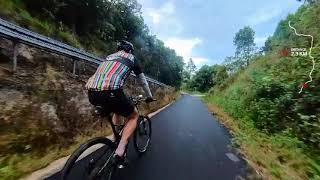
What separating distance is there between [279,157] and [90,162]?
4.76m

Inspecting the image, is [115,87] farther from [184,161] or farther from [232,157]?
[232,157]

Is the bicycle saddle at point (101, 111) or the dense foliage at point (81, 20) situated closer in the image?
the bicycle saddle at point (101, 111)

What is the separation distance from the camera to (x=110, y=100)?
4.39 m

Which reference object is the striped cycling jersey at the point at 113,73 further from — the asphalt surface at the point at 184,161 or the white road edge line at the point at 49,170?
the asphalt surface at the point at 184,161

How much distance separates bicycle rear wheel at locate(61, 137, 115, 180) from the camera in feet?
12.2

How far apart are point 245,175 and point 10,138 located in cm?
416

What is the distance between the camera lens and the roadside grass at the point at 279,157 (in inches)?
224

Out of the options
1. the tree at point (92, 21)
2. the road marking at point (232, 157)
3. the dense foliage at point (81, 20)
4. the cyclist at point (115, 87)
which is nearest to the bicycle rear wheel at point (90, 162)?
the cyclist at point (115, 87)

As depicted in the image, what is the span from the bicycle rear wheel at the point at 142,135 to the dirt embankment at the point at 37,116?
1294 millimetres

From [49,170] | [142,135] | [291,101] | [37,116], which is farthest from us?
[291,101]

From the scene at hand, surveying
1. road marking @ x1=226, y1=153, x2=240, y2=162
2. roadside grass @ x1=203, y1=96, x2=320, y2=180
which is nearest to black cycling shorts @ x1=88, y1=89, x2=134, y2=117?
roadside grass @ x1=203, y1=96, x2=320, y2=180

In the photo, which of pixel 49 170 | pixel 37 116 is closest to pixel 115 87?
pixel 49 170

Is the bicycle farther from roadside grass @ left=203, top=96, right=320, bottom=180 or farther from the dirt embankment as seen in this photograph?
roadside grass @ left=203, top=96, right=320, bottom=180

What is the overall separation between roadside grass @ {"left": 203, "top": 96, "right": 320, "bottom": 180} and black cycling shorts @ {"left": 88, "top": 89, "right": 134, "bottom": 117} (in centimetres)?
297
